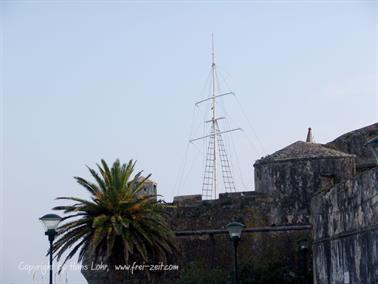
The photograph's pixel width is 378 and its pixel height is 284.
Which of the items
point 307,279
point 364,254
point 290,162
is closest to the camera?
point 364,254

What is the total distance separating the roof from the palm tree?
17.8ft

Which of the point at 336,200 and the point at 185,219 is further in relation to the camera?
the point at 185,219

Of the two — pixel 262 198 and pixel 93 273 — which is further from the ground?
pixel 262 198

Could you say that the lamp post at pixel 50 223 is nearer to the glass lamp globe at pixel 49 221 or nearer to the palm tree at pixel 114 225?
the glass lamp globe at pixel 49 221

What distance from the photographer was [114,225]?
26.7m

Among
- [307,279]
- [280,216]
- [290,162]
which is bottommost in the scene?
[307,279]

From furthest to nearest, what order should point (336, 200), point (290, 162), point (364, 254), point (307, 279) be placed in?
point (290, 162)
point (307, 279)
point (336, 200)
point (364, 254)

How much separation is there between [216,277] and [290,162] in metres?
5.18

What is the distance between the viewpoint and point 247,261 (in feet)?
98.8

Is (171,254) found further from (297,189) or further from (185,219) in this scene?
(297,189)

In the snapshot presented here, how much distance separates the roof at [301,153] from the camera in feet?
100

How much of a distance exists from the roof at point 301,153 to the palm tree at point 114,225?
543 centimetres

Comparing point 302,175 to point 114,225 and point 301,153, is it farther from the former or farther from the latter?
point 114,225

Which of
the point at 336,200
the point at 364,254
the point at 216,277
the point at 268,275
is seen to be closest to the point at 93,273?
the point at 216,277
